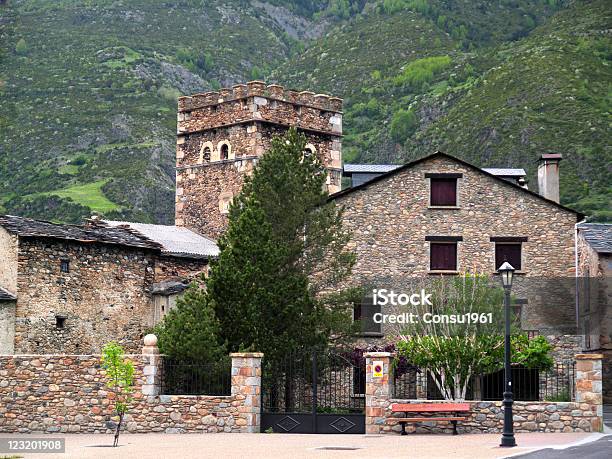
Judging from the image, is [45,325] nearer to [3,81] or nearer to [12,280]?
[12,280]

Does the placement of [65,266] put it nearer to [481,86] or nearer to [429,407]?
[429,407]

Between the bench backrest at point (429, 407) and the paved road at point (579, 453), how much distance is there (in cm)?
477

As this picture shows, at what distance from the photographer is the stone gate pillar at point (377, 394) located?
95.9 feet

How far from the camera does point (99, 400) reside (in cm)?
3116

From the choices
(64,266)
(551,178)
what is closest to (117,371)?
(64,266)

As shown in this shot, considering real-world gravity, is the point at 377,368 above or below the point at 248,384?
above

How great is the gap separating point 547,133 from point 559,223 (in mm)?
37657

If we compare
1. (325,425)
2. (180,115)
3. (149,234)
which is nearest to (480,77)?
(180,115)

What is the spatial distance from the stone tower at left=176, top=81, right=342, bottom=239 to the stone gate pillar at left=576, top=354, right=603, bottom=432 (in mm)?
26921

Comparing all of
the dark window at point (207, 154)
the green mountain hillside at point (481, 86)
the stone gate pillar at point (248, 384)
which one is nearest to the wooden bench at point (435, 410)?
the stone gate pillar at point (248, 384)

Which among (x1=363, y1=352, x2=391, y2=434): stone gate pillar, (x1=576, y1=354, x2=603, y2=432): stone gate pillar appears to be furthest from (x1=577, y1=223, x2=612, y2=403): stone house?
(x1=363, y1=352, x2=391, y2=434): stone gate pillar

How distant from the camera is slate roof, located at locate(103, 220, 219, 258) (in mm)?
47062

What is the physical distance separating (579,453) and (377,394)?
7788 mm

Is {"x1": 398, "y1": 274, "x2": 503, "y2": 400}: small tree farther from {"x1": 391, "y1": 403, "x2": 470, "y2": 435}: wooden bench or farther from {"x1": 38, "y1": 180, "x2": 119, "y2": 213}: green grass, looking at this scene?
{"x1": 38, "y1": 180, "x2": 119, "y2": 213}: green grass
